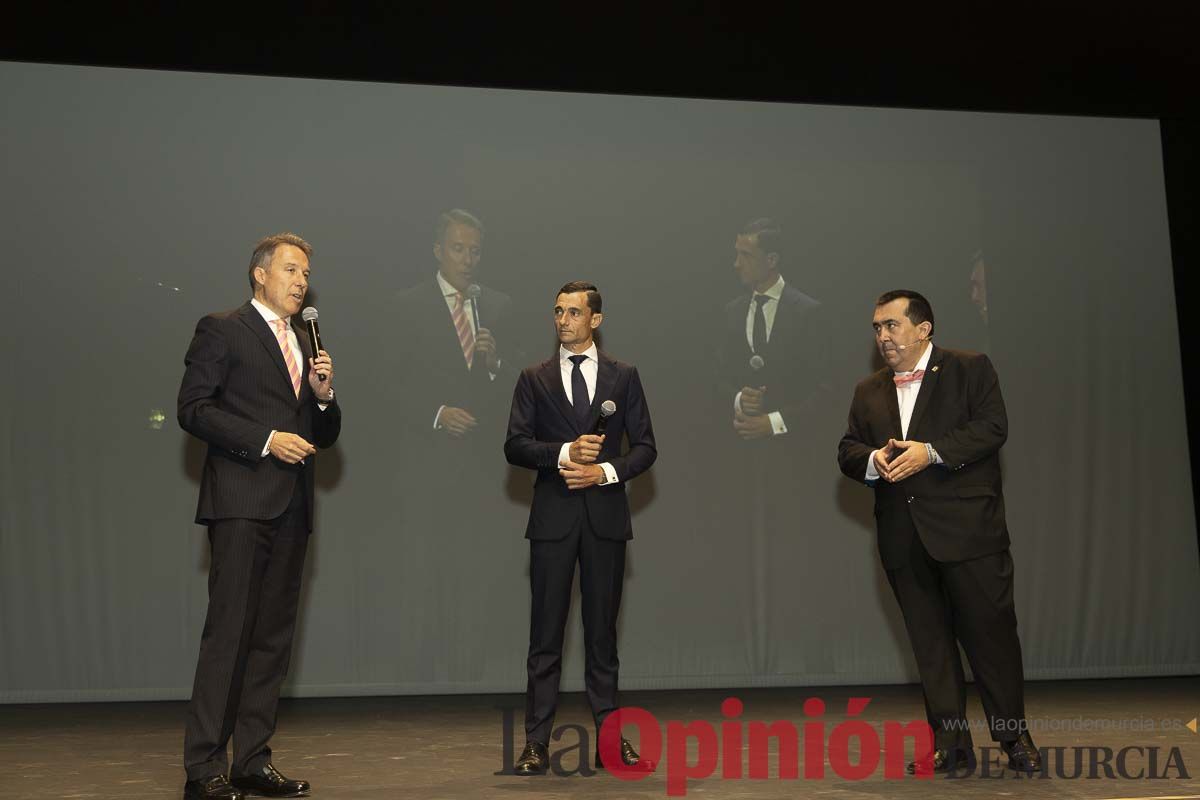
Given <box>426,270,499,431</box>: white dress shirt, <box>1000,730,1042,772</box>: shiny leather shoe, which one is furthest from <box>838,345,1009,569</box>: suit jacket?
<box>426,270,499,431</box>: white dress shirt

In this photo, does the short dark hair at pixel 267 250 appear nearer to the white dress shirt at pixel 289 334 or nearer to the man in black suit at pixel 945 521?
the white dress shirt at pixel 289 334

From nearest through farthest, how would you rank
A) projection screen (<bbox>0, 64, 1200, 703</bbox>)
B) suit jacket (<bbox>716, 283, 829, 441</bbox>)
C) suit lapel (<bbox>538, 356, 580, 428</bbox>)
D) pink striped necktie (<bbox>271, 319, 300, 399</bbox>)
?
pink striped necktie (<bbox>271, 319, 300, 399</bbox>)
suit lapel (<bbox>538, 356, 580, 428</bbox>)
projection screen (<bbox>0, 64, 1200, 703</bbox>)
suit jacket (<bbox>716, 283, 829, 441</bbox>)

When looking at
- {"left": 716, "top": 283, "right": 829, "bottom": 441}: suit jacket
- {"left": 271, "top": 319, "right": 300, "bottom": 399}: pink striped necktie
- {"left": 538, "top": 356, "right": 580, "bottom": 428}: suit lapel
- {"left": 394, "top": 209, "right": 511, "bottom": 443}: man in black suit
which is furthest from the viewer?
{"left": 716, "top": 283, "right": 829, "bottom": 441}: suit jacket

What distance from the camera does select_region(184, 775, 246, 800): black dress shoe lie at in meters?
2.99

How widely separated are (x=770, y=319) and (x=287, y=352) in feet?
9.87

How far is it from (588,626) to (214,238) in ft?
9.55

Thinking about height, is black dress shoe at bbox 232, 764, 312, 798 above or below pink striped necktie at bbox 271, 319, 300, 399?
below

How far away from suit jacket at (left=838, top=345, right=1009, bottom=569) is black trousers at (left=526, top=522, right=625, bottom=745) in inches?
32.6

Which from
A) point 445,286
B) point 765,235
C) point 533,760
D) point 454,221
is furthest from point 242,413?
point 765,235

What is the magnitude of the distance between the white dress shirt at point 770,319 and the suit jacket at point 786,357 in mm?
17

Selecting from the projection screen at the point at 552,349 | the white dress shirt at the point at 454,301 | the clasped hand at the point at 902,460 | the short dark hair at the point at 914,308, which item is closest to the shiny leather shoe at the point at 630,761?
the clasped hand at the point at 902,460

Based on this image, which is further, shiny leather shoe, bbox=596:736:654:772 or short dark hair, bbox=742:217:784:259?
short dark hair, bbox=742:217:784:259

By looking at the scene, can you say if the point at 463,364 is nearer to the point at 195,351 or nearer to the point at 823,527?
the point at 823,527

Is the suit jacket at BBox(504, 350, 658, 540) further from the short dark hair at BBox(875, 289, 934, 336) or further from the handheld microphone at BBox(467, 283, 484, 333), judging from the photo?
the handheld microphone at BBox(467, 283, 484, 333)
